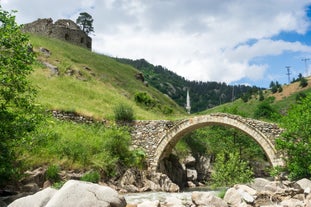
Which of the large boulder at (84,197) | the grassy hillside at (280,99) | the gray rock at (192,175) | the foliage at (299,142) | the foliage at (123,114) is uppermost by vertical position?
the grassy hillside at (280,99)

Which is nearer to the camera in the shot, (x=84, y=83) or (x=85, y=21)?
(x=84, y=83)

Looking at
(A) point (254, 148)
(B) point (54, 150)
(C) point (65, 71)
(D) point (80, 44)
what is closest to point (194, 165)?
(A) point (254, 148)

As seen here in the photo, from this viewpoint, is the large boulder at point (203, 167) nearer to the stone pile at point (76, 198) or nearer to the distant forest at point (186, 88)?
the stone pile at point (76, 198)

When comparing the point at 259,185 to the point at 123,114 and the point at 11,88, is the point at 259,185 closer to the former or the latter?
the point at 11,88

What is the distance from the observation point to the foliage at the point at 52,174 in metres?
16.4

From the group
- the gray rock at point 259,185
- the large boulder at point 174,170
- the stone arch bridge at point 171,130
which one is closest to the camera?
the gray rock at point 259,185

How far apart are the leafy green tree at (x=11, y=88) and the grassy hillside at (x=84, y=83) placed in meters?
13.4

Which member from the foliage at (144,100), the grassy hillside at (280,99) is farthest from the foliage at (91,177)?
the grassy hillside at (280,99)

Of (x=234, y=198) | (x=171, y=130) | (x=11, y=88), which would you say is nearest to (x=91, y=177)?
(x=11, y=88)

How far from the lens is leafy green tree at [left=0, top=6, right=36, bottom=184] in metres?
11.6

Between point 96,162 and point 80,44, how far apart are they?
44.6 metres

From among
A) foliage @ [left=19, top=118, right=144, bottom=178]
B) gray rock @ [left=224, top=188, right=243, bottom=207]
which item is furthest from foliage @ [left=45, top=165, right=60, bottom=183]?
gray rock @ [left=224, top=188, right=243, bottom=207]

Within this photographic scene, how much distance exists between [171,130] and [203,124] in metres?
2.22

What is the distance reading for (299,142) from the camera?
18.5 metres
